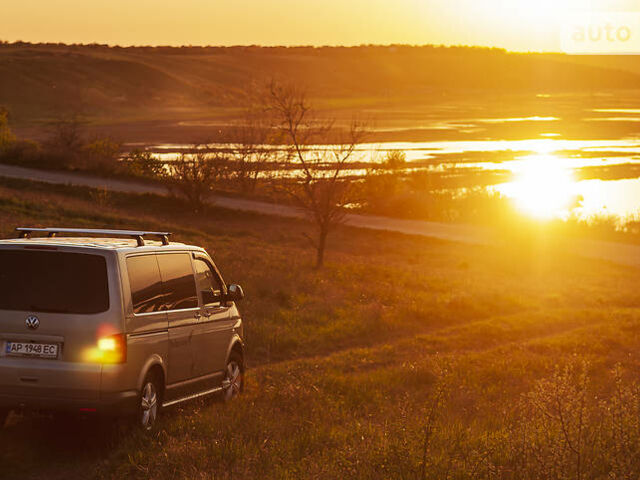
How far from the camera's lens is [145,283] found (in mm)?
8914

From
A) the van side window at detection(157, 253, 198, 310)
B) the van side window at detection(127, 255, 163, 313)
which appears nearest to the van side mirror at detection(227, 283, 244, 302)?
the van side window at detection(157, 253, 198, 310)

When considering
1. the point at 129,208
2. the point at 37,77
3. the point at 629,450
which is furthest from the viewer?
the point at 37,77

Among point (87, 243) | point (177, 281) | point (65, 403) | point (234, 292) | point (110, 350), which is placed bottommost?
point (65, 403)

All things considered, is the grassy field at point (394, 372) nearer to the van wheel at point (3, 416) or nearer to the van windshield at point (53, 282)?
the van wheel at point (3, 416)

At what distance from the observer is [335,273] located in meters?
25.9

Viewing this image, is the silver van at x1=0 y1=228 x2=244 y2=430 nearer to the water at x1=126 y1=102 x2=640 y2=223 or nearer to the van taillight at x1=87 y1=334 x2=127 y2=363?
the van taillight at x1=87 y1=334 x2=127 y2=363

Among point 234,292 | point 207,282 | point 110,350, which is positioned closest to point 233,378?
point 234,292

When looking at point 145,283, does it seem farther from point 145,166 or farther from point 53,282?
point 145,166

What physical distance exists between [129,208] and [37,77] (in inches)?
4899

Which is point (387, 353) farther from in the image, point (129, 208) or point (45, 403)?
point (129, 208)

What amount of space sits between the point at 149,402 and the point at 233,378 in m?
2.41

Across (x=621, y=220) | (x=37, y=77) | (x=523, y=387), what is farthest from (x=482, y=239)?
(x=37, y=77)

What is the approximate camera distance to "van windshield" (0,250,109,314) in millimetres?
8336

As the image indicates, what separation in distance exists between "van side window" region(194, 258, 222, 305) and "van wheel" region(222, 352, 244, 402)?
0.85 m
